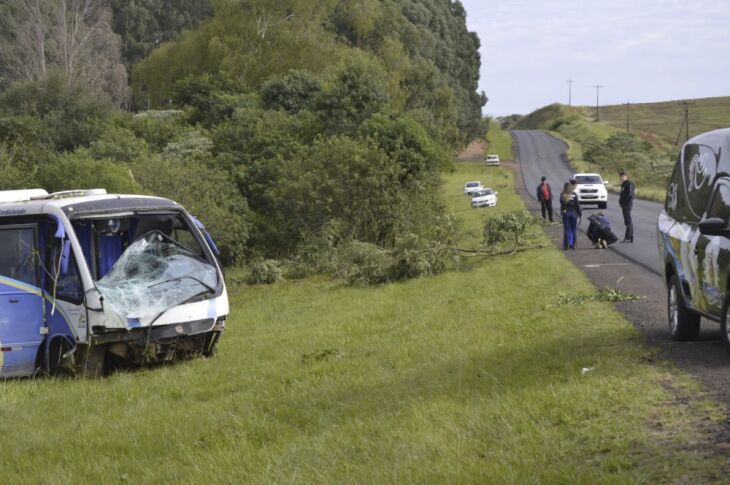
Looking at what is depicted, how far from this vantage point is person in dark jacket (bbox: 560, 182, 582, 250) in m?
25.3

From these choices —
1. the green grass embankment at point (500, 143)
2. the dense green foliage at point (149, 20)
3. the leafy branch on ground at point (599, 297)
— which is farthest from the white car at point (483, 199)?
the green grass embankment at point (500, 143)

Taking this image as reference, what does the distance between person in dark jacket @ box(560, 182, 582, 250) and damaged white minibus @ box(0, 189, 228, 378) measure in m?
12.1

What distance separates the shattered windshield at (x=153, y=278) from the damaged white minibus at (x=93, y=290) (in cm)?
2

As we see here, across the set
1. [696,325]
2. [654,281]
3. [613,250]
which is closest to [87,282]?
[696,325]

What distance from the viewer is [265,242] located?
1636 inches

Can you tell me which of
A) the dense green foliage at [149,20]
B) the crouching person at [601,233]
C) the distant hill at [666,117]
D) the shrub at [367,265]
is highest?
the dense green foliage at [149,20]

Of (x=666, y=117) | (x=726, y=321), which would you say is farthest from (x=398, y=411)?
(x=666, y=117)

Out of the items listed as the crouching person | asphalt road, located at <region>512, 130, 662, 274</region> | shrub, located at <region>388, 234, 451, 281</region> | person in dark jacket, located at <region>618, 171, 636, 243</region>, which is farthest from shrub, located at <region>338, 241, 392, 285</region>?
person in dark jacket, located at <region>618, 171, 636, 243</region>

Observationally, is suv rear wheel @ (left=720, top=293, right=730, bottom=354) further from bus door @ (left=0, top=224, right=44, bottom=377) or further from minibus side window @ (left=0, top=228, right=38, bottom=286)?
minibus side window @ (left=0, top=228, right=38, bottom=286)

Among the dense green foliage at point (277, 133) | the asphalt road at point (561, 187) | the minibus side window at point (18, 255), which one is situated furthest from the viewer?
the dense green foliage at point (277, 133)

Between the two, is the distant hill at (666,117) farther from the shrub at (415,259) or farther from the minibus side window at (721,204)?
the minibus side window at (721,204)

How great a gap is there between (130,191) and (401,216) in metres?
9.41

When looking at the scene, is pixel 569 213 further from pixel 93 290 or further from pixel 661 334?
pixel 93 290

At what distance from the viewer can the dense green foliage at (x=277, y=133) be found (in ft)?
115
